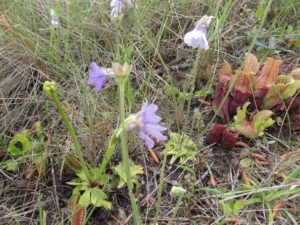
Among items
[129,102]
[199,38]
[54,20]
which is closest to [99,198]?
[129,102]

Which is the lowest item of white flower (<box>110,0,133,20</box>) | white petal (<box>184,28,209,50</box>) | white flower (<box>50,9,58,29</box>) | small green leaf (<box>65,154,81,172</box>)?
small green leaf (<box>65,154,81,172</box>)

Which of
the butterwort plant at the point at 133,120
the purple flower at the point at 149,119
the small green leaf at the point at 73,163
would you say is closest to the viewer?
the butterwort plant at the point at 133,120

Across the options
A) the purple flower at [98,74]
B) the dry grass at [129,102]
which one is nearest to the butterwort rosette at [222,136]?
the dry grass at [129,102]

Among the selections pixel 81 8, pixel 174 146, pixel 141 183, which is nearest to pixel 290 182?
pixel 174 146

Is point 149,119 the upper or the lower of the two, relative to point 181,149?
upper

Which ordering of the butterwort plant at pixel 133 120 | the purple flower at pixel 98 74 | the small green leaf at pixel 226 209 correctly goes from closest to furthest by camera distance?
the butterwort plant at pixel 133 120 < the purple flower at pixel 98 74 < the small green leaf at pixel 226 209

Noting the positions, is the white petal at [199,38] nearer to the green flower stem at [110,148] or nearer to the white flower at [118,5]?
the white flower at [118,5]

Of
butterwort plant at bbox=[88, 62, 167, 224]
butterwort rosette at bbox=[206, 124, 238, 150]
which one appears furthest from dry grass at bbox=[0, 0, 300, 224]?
butterwort plant at bbox=[88, 62, 167, 224]

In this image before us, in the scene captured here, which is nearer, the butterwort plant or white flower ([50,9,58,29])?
the butterwort plant

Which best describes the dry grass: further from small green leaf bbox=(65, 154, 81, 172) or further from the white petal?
the white petal

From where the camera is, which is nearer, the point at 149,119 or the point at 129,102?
the point at 149,119

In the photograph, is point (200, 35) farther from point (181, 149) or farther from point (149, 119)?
point (149, 119)
